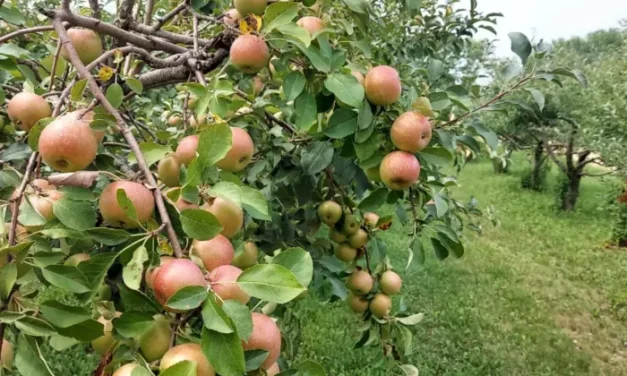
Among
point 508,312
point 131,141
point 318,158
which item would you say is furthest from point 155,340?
point 508,312

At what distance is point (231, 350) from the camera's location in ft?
1.57

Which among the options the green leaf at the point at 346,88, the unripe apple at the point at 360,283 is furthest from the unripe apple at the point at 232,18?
the unripe apple at the point at 360,283

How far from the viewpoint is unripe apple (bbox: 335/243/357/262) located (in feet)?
5.47

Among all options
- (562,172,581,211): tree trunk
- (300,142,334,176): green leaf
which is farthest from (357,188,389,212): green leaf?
(562,172,581,211): tree trunk

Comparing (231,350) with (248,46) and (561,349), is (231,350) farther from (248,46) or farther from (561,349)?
(561,349)

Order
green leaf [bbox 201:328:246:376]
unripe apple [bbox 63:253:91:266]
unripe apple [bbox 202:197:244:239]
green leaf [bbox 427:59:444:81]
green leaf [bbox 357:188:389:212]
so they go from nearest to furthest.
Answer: green leaf [bbox 201:328:246:376] → unripe apple [bbox 202:197:244:239] → unripe apple [bbox 63:253:91:266] → green leaf [bbox 357:188:389:212] → green leaf [bbox 427:59:444:81]

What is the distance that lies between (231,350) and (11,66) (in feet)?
2.61

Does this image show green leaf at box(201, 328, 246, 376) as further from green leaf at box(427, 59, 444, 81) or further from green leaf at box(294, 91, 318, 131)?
green leaf at box(427, 59, 444, 81)

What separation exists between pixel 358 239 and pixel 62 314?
1126 millimetres

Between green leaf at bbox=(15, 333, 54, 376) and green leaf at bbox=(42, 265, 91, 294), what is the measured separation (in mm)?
71

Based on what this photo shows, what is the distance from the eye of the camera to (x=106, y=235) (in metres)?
0.62

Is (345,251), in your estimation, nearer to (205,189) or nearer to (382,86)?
(382,86)

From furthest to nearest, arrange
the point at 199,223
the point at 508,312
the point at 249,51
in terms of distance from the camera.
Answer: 1. the point at 508,312
2. the point at 249,51
3. the point at 199,223

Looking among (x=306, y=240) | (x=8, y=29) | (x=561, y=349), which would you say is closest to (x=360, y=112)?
(x=306, y=240)
